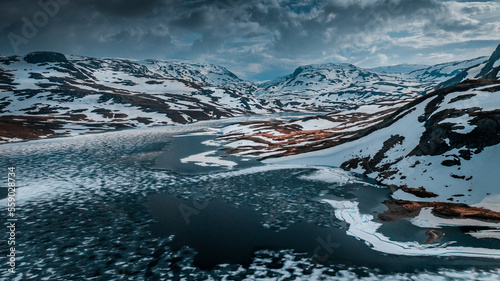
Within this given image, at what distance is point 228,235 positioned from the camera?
761 inches

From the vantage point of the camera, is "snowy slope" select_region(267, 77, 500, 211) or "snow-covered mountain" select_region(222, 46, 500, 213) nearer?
"snow-covered mountain" select_region(222, 46, 500, 213)

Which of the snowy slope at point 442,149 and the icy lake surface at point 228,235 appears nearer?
the icy lake surface at point 228,235

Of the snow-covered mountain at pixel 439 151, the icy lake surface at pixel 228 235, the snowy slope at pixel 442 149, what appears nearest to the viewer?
the icy lake surface at pixel 228 235

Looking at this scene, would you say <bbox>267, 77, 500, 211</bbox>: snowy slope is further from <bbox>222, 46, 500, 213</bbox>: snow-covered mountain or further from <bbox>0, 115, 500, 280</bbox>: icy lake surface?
<bbox>0, 115, 500, 280</bbox>: icy lake surface

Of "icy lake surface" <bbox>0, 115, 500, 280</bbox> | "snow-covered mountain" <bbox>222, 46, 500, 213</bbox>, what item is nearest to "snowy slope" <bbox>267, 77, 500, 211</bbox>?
"snow-covered mountain" <bbox>222, 46, 500, 213</bbox>

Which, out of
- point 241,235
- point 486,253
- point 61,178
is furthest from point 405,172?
point 61,178

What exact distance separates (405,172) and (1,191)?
164ft

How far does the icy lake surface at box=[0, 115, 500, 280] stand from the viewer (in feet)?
48.4

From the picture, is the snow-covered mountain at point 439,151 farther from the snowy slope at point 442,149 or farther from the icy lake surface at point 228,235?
the icy lake surface at point 228,235

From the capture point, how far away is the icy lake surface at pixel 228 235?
48.4 ft

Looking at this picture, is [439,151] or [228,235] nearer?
[228,235]

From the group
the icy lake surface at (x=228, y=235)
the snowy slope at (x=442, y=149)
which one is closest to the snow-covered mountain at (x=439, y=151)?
the snowy slope at (x=442, y=149)

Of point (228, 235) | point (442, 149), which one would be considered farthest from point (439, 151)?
point (228, 235)

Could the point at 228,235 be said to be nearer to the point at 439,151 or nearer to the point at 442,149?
the point at 439,151
